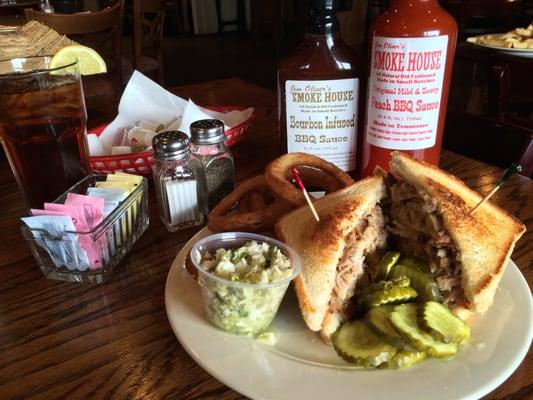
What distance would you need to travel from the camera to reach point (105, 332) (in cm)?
79

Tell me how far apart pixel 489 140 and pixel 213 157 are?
0.87m

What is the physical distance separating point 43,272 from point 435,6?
100cm

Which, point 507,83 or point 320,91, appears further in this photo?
point 507,83

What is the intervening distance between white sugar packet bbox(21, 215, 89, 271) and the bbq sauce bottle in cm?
57

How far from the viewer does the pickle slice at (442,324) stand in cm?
68

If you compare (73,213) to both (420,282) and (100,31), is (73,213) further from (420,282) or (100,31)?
(100,31)

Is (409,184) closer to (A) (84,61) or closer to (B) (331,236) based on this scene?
(B) (331,236)

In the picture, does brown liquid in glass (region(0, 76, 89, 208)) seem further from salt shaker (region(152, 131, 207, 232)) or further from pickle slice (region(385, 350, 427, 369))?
pickle slice (region(385, 350, 427, 369))

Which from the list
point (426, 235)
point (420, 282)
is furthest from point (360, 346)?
point (426, 235)

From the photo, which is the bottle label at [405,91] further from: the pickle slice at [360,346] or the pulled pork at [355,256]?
the pickle slice at [360,346]

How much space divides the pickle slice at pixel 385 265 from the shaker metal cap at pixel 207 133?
0.48 m

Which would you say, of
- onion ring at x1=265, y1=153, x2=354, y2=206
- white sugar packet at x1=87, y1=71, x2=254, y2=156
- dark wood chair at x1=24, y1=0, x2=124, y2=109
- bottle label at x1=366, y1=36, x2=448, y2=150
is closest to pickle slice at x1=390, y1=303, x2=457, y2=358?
onion ring at x1=265, y1=153, x2=354, y2=206

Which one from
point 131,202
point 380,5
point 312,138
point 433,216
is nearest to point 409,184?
point 433,216

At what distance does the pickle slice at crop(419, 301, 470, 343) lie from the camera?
2.23ft
